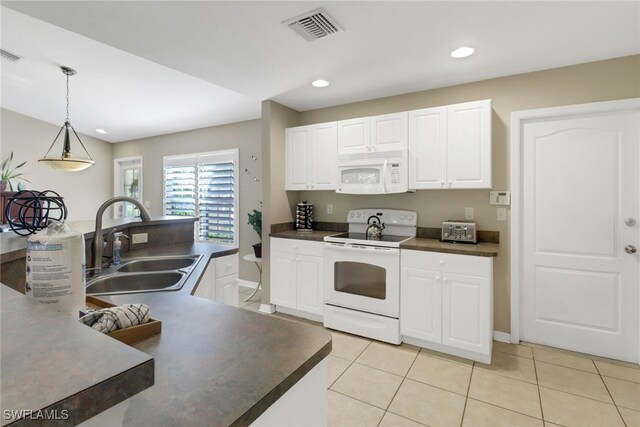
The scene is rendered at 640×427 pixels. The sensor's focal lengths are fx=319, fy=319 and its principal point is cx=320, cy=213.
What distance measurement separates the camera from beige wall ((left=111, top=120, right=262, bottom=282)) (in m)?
4.61

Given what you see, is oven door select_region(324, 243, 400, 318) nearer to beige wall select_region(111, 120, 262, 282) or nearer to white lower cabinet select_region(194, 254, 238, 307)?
white lower cabinet select_region(194, 254, 238, 307)

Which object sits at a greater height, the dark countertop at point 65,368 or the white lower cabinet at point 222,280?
the dark countertop at point 65,368

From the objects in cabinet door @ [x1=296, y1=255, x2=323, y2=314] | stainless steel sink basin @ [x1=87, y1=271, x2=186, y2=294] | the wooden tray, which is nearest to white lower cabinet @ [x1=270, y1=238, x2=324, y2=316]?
cabinet door @ [x1=296, y1=255, x2=323, y2=314]

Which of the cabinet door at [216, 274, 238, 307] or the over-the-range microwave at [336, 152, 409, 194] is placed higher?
the over-the-range microwave at [336, 152, 409, 194]

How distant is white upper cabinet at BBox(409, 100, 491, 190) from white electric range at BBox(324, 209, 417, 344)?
0.54m

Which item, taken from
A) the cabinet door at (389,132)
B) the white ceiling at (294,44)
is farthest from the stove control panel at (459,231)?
the white ceiling at (294,44)

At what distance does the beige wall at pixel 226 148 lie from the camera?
15.1ft

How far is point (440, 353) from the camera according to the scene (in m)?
2.71

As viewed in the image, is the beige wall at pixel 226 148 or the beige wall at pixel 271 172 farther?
the beige wall at pixel 226 148

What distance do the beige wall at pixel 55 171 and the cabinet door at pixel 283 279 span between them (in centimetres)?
471

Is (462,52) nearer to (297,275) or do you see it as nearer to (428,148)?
(428,148)

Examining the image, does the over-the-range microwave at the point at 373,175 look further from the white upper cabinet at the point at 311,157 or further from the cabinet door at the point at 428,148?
the white upper cabinet at the point at 311,157

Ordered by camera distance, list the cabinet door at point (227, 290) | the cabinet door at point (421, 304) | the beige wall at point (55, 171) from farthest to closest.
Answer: the beige wall at point (55, 171) → the cabinet door at point (421, 304) → the cabinet door at point (227, 290)
